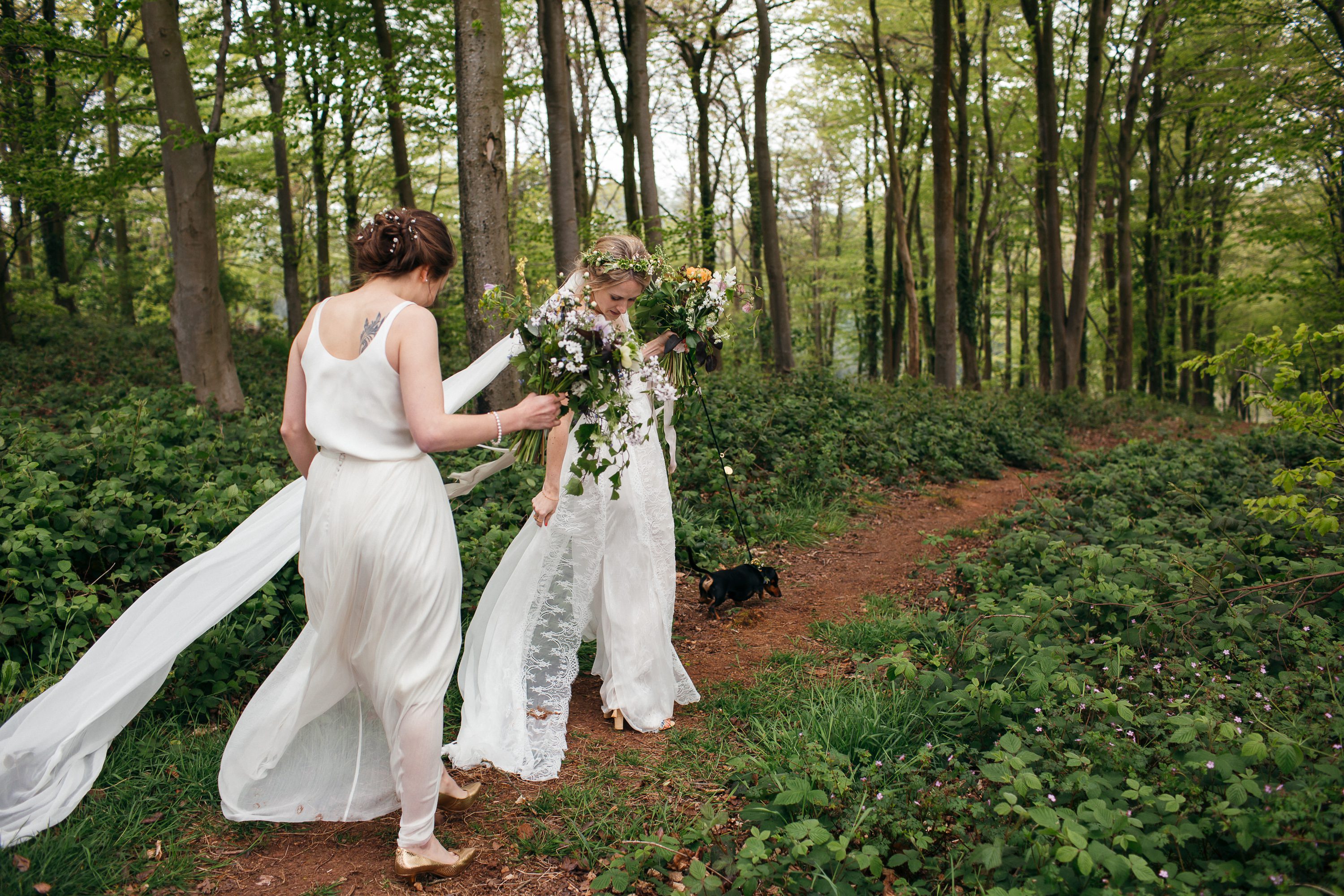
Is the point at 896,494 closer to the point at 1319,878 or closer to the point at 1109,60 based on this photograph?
the point at 1319,878

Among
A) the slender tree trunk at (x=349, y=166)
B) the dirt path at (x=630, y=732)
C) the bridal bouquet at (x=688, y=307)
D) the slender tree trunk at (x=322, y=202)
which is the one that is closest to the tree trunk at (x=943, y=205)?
the dirt path at (x=630, y=732)

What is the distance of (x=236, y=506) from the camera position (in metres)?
4.64

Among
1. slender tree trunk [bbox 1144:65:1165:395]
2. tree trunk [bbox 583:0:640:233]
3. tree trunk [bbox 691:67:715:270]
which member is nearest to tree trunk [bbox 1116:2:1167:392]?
slender tree trunk [bbox 1144:65:1165:395]

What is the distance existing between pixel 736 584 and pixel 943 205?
1140 centimetres

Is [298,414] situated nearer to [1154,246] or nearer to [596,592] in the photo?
[596,592]

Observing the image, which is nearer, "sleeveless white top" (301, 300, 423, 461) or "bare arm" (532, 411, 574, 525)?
"sleeveless white top" (301, 300, 423, 461)

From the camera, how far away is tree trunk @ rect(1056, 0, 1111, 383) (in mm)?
14969

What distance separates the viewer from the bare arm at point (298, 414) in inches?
109

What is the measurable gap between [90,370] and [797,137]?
21435mm

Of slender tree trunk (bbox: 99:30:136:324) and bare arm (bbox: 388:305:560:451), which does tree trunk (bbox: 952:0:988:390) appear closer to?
bare arm (bbox: 388:305:560:451)

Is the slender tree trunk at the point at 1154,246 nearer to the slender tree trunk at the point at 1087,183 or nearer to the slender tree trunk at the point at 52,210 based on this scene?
the slender tree trunk at the point at 1087,183

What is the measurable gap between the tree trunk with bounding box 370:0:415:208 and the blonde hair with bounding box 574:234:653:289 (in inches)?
336

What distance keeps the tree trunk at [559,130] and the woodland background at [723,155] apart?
3 cm

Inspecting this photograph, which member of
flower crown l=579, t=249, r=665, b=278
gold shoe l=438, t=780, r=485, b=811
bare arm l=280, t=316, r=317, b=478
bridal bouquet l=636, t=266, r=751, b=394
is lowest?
gold shoe l=438, t=780, r=485, b=811
